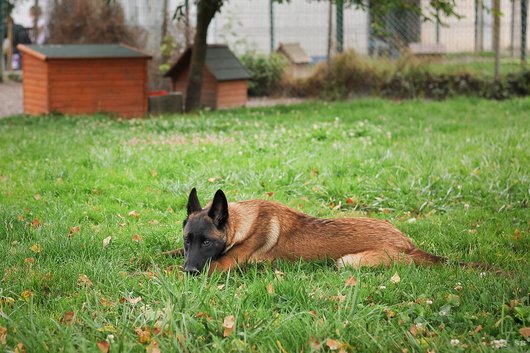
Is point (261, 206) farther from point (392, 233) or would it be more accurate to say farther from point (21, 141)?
point (21, 141)

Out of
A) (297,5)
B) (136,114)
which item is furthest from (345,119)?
(297,5)

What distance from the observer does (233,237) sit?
5008 millimetres

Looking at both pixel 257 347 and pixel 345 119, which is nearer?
pixel 257 347

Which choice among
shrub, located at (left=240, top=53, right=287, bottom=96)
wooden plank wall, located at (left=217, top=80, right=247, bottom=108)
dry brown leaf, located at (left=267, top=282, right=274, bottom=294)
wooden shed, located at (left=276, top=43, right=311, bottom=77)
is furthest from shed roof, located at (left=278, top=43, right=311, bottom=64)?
dry brown leaf, located at (left=267, top=282, right=274, bottom=294)

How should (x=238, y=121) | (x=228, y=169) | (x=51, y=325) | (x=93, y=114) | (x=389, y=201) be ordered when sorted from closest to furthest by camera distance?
(x=51, y=325) < (x=389, y=201) < (x=228, y=169) < (x=238, y=121) < (x=93, y=114)

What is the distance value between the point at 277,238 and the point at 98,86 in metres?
10.3

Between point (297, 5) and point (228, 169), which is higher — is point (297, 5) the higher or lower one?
the higher one

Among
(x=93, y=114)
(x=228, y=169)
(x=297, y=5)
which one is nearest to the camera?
(x=228, y=169)

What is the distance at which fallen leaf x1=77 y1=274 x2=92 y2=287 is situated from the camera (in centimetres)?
456

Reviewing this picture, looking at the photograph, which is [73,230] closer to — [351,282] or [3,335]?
[3,335]

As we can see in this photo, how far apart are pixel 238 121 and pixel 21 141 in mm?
3681

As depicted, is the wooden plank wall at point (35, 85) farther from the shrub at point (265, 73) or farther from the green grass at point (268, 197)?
the shrub at point (265, 73)

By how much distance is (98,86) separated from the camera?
14641 mm

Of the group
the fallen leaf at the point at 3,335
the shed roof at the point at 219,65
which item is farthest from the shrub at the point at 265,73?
the fallen leaf at the point at 3,335
